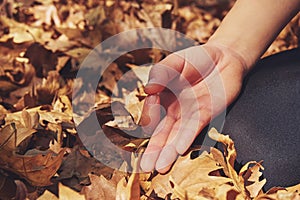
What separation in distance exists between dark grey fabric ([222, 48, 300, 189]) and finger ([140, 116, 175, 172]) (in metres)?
0.18

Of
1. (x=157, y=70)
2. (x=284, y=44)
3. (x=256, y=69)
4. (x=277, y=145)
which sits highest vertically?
(x=157, y=70)

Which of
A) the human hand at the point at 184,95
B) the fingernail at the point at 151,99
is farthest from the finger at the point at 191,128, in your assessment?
the fingernail at the point at 151,99

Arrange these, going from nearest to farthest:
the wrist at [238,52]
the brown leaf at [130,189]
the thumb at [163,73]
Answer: the brown leaf at [130,189], the thumb at [163,73], the wrist at [238,52]

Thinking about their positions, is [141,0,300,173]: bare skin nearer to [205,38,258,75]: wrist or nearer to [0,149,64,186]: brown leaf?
[205,38,258,75]: wrist

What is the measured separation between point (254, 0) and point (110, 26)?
93 cm

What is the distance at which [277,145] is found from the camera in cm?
141

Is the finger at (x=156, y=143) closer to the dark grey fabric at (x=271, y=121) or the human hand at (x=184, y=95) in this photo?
the human hand at (x=184, y=95)

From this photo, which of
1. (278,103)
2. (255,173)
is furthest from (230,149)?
(278,103)

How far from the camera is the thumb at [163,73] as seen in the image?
137 cm

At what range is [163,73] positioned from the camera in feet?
4.57

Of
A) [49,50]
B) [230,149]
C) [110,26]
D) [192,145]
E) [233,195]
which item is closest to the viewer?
[233,195]

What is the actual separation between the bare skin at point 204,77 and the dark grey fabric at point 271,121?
0.06 meters

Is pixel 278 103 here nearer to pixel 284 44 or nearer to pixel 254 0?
pixel 254 0

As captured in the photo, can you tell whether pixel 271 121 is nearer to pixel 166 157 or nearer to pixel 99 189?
pixel 166 157
